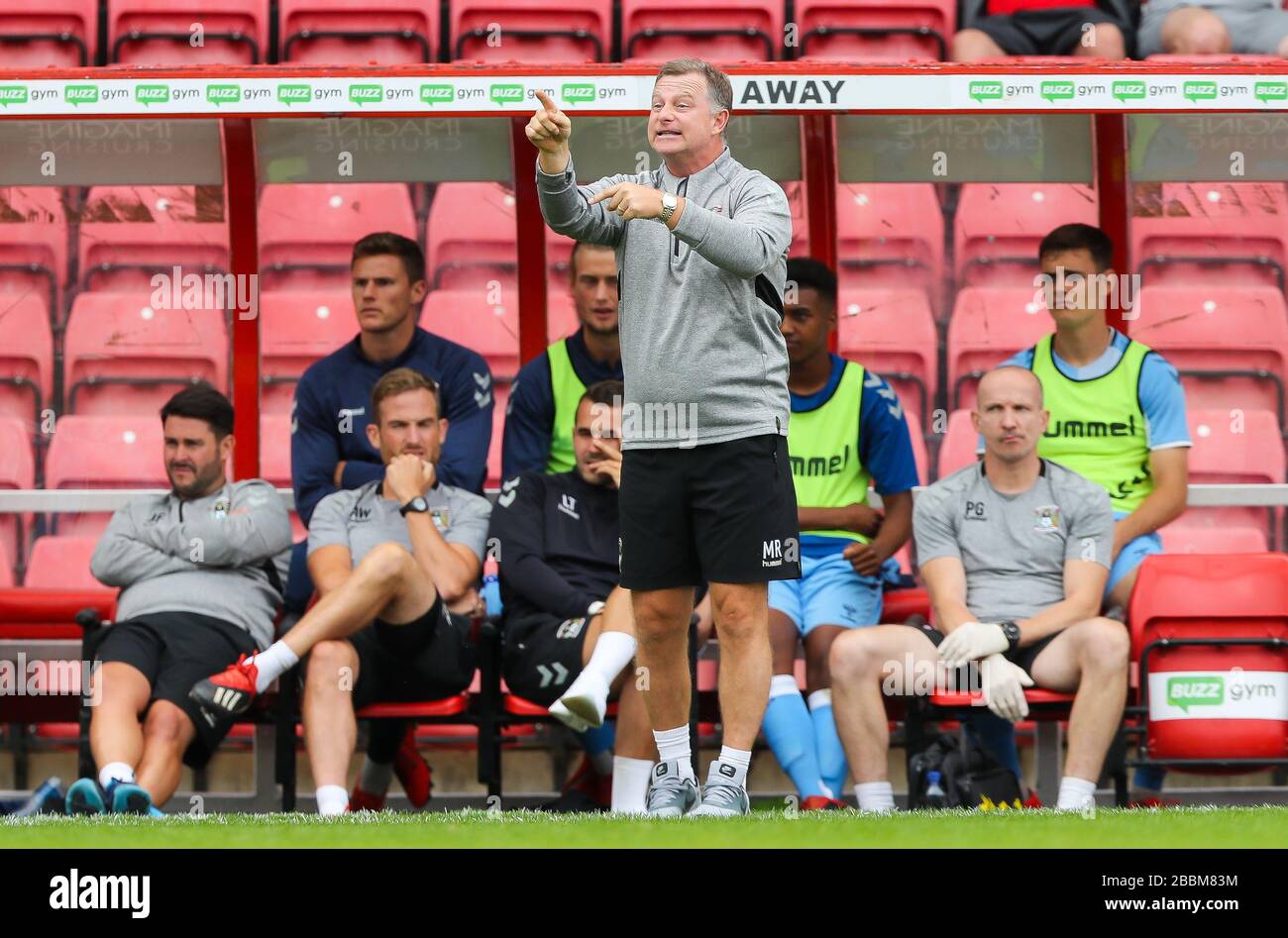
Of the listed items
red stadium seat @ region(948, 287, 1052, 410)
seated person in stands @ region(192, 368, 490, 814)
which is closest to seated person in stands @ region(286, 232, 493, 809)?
seated person in stands @ region(192, 368, 490, 814)

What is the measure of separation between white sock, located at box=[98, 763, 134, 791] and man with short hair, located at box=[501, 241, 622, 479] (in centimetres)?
139

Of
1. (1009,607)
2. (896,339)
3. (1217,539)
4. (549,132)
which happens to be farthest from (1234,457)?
(549,132)

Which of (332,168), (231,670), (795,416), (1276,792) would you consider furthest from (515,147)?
(1276,792)

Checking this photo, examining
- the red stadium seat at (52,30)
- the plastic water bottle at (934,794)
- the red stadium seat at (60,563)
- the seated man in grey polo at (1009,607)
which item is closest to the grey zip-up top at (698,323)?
the seated man in grey polo at (1009,607)

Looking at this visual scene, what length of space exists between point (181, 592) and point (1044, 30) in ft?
12.1

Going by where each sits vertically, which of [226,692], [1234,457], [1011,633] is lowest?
[226,692]

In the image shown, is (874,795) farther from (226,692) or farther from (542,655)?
(226,692)

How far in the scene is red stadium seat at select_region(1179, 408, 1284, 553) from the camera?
19.6 ft

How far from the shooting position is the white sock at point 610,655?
4754mm

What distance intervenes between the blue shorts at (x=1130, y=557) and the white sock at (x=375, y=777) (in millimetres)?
2107

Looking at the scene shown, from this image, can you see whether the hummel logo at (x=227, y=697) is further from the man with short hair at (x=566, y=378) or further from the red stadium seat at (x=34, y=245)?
the red stadium seat at (x=34, y=245)

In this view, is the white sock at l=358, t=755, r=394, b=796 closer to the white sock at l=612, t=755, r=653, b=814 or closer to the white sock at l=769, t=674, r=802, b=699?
the white sock at l=612, t=755, r=653, b=814

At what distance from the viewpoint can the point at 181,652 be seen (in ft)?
16.6

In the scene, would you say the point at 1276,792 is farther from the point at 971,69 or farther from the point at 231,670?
the point at 231,670
